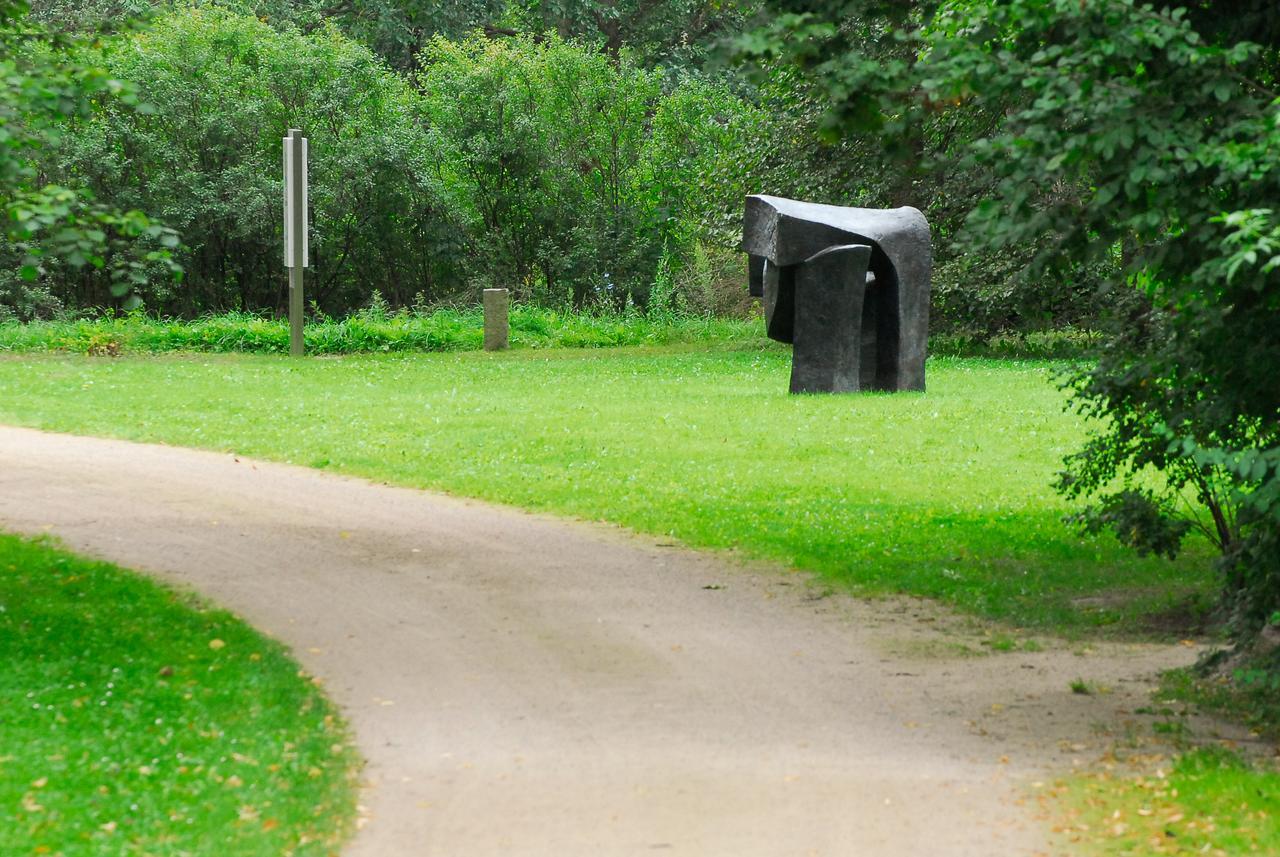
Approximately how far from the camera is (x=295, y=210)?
81.7 feet

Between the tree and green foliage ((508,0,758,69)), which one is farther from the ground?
green foliage ((508,0,758,69))

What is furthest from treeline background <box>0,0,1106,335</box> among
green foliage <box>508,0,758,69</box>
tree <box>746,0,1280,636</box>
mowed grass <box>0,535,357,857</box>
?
tree <box>746,0,1280,636</box>

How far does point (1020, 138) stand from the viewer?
629 cm

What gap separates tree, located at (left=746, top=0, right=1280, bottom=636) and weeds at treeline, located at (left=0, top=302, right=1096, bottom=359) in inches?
695

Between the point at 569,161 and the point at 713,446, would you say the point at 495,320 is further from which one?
the point at 713,446

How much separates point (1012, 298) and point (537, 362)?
26.6 ft

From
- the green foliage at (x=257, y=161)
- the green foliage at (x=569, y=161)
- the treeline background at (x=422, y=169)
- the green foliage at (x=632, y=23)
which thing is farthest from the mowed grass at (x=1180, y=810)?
the green foliage at (x=632, y=23)

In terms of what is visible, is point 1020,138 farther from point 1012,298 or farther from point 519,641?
point 1012,298

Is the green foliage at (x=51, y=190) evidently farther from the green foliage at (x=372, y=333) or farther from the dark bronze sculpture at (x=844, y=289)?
the green foliage at (x=372, y=333)

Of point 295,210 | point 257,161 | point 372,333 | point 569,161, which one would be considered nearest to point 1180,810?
point 295,210

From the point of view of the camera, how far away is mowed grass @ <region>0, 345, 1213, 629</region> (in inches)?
Answer: 402

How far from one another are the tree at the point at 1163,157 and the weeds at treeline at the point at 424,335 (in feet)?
57.9

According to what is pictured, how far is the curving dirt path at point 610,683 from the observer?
5.69 meters

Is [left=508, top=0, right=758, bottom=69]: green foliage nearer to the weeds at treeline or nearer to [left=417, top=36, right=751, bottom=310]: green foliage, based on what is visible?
[left=417, top=36, right=751, bottom=310]: green foliage
